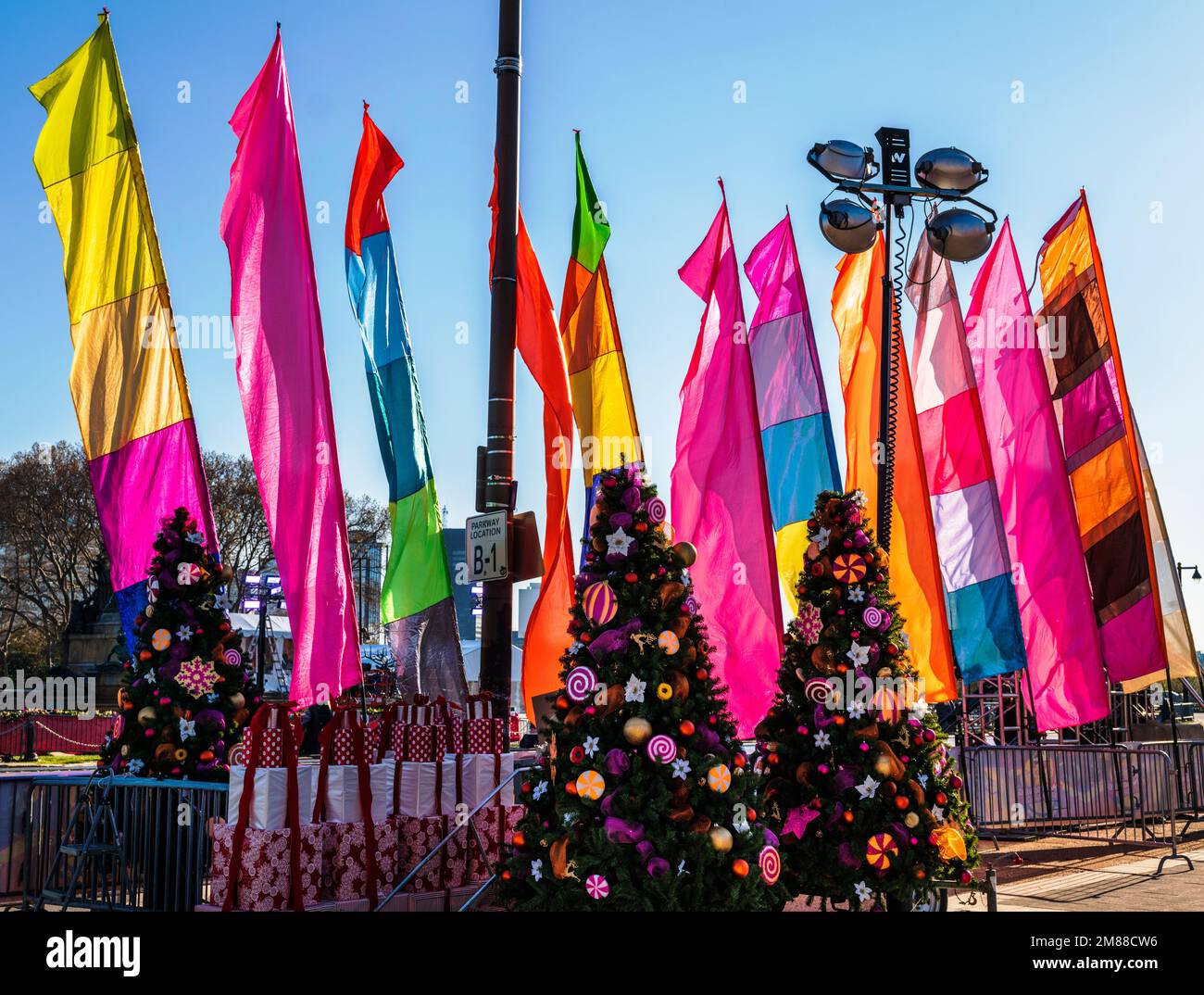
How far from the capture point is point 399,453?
459 inches

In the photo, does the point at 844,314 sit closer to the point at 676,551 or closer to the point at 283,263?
the point at 283,263

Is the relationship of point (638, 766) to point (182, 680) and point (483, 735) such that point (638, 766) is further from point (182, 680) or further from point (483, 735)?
point (182, 680)

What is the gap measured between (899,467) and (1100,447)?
3.89 m

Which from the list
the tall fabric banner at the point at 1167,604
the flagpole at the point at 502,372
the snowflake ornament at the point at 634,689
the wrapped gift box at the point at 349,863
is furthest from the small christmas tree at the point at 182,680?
the tall fabric banner at the point at 1167,604

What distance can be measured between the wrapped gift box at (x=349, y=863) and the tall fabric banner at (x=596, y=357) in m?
6.37

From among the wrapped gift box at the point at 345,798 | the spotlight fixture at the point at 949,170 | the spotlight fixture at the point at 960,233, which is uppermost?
the spotlight fixture at the point at 949,170

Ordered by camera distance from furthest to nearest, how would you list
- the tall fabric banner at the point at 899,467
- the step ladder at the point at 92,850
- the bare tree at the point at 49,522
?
the bare tree at the point at 49,522 → the tall fabric banner at the point at 899,467 → the step ladder at the point at 92,850

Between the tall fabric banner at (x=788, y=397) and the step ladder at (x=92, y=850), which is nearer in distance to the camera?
the step ladder at (x=92, y=850)

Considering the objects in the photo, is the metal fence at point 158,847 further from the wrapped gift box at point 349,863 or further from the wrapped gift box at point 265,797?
the wrapped gift box at point 349,863

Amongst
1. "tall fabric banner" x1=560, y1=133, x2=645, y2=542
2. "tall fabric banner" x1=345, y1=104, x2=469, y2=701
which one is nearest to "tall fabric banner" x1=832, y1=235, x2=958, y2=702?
"tall fabric banner" x1=560, y1=133, x2=645, y2=542

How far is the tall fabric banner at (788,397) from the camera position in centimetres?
1309

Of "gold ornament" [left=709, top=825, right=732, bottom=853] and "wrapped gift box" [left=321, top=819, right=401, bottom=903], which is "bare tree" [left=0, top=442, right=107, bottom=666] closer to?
"wrapped gift box" [left=321, top=819, right=401, bottom=903]

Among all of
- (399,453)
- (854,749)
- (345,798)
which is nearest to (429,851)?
(345,798)
